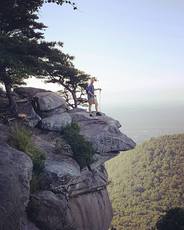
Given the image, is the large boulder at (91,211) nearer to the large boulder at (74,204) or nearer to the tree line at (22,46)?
the large boulder at (74,204)

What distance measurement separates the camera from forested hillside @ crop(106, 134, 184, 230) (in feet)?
326

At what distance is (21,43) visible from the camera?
1778cm

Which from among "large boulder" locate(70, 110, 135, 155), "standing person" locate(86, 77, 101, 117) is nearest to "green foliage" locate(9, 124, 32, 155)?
"large boulder" locate(70, 110, 135, 155)

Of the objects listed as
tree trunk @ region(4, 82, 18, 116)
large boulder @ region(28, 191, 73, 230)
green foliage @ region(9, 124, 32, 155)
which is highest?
tree trunk @ region(4, 82, 18, 116)

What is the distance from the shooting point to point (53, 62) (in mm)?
21609

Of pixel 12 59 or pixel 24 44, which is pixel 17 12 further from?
pixel 12 59

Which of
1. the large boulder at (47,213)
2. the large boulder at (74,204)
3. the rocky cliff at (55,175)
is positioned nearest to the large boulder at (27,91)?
the rocky cliff at (55,175)

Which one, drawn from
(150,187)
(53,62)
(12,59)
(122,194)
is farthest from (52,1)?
(122,194)

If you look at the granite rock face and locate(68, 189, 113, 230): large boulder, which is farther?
the granite rock face

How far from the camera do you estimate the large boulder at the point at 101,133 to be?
20.3 meters

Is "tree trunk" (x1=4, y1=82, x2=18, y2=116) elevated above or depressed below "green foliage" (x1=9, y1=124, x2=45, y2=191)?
above

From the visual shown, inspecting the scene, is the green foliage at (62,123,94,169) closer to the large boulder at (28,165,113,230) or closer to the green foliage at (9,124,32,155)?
the large boulder at (28,165,113,230)

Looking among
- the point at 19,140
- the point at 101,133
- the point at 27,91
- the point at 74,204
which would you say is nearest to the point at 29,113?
the point at 27,91

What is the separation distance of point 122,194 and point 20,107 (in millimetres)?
118866
